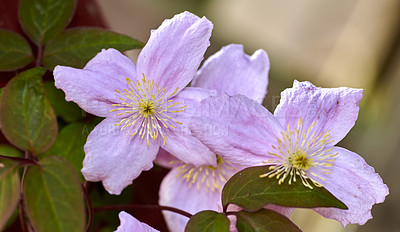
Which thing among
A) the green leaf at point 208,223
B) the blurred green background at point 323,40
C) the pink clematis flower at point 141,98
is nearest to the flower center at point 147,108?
the pink clematis flower at point 141,98

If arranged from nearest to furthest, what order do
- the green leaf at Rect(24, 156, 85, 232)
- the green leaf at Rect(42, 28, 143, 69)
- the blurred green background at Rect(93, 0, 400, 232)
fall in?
the green leaf at Rect(24, 156, 85, 232)
the green leaf at Rect(42, 28, 143, 69)
the blurred green background at Rect(93, 0, 400, 232)

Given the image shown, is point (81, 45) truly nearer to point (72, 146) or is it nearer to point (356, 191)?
point (72, 146)

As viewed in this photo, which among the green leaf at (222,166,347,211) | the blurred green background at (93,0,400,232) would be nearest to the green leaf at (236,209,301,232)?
the green leaf at (222,166,347,211)

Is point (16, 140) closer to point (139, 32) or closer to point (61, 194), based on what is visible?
point (61, 194)

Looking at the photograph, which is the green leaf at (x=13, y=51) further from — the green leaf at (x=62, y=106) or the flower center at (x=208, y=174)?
the flower center at (x=208, y=174)

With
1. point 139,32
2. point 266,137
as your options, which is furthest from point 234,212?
point 139,32

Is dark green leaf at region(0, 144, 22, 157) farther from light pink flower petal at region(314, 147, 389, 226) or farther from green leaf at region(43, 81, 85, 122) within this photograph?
light pink flower petal at region(314, 147, 389, 226)
